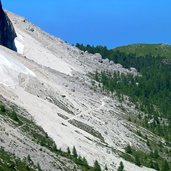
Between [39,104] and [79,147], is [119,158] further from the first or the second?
[39,104]

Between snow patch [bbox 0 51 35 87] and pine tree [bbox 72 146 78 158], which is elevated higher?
snow patch [bbox 0 51 35 87]

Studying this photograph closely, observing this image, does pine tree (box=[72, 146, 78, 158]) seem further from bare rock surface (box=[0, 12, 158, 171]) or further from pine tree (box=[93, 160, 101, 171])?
pine tree (box=[93, 160, 101, 171])

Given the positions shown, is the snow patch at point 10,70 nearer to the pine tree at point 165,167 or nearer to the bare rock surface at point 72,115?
the bare rock surface at point 72,115

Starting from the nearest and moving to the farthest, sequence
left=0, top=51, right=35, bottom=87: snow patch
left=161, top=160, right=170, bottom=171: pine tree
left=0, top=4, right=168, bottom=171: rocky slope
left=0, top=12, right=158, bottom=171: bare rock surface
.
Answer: left=0, top=4, right=168, bottom=171: rocky slope
left=0, top=12, right=158, bottom=171: bare rock surface
left=161, top=160, right=170, bottom=171: pine tree
left=0, top=51, right=35, bottom=87: snow patch

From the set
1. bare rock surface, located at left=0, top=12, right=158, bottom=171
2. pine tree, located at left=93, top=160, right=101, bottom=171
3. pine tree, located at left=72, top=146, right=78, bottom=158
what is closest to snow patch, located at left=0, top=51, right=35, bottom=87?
bare rock surface, located at left=0, top=12, right=158, bottom=171

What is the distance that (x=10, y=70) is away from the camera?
513ft

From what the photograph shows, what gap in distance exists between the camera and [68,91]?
16725cm

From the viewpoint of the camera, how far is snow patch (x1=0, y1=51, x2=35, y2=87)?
149875 mm

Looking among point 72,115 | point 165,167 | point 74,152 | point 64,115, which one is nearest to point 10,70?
point 72,115

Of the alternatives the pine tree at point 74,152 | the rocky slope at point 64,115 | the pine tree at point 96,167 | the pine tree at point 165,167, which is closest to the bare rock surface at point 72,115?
the rocky slope at point 64,115

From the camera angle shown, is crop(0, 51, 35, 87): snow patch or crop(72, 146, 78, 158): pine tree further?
crop(0, 51, 35, 87): snow patch

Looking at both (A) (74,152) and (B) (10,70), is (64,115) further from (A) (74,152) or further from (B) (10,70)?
(A) (74,152)

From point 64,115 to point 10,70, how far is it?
1844 cm

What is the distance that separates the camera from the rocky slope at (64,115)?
11038 centimetres
